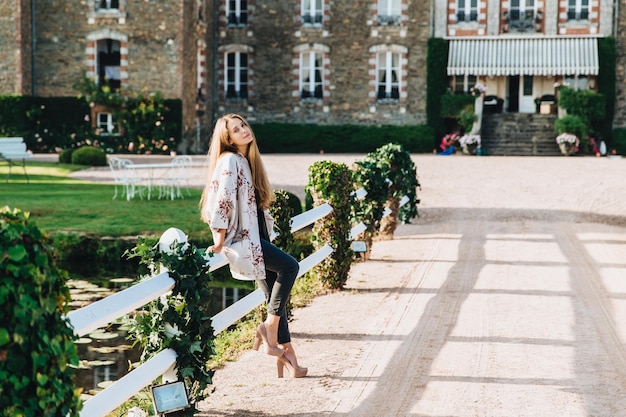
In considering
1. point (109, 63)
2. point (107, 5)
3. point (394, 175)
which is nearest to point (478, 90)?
point (109, 63)

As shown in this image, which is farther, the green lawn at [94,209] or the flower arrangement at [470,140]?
the flower arrangement at [470,140]

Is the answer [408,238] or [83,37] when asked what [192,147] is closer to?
[83,37]

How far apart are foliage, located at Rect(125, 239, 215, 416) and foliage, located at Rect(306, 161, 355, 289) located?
374 cm

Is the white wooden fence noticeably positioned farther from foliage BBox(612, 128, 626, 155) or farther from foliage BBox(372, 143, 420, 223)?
foliage BBox(612, 128, 626, 155)

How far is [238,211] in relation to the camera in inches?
194

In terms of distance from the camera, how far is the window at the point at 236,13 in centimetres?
3105

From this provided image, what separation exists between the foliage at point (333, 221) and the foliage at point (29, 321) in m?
5.28

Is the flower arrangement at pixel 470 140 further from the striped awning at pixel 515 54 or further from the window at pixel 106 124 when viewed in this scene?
the window at pixel 106 124

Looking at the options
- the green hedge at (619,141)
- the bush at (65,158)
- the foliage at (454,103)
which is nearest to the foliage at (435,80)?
the foliage at (454,103)

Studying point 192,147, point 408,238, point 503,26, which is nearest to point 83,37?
point 192,147

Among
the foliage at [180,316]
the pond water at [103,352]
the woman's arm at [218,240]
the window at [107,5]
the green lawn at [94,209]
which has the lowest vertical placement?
the pond water at [103,352]

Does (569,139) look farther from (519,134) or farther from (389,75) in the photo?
(389,75)

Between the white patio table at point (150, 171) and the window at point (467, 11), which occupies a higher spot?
the window at point (467, 11)

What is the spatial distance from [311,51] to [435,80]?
3986 millimetres
